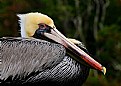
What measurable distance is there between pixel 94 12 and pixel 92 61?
41.6 feet

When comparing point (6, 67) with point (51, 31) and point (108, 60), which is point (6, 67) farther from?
point (108, 60)

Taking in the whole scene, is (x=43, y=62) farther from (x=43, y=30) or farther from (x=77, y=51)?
(x=43, y=30)

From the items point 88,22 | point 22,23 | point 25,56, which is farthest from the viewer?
point 88,22

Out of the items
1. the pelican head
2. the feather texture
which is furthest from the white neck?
the feather texture

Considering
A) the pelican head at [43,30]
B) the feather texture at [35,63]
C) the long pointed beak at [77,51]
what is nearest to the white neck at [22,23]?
the pelican head at [43,30]

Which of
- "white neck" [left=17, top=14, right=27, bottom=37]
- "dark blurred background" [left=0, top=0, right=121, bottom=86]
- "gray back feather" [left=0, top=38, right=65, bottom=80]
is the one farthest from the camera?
"dark blurred background" [left=0, top=0, right=121, bottom=86]

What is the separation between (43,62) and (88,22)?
12807 millimetres

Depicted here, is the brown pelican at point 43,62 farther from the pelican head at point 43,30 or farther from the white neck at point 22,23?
the white neck at point 22,23

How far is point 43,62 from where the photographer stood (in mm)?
5152

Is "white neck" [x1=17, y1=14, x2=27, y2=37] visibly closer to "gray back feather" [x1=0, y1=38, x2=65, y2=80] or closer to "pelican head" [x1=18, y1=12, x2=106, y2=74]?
"pelican head" [x1=18, y1=12, x2=106, y2=74]

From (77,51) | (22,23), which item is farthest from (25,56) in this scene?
(22,23)

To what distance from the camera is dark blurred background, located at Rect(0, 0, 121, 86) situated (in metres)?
15.3

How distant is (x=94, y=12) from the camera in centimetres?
1792

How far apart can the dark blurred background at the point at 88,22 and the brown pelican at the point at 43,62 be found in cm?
891
